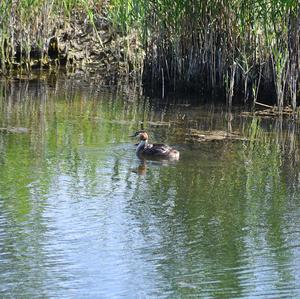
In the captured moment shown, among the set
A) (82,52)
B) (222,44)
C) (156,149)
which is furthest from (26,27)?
(156,149)

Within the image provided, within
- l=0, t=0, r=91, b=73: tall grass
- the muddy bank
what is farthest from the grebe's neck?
l=0, t=0, r=91, b=73: tall grass

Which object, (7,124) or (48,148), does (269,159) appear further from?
(7,124)

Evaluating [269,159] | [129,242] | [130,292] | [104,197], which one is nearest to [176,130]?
[269,159]

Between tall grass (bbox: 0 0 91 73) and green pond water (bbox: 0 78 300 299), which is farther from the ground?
tall grass (bbox: 0 0 91 73)

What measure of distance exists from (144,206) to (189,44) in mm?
6105

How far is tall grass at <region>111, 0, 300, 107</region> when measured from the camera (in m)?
13.4

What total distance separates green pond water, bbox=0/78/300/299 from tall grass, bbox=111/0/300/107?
2.64 ft

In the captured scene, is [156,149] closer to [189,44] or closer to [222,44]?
[222,44]

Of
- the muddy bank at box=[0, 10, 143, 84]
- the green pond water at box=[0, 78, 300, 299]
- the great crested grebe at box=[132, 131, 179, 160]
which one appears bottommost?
the green pond water at box=[0, 78, 300, 299]

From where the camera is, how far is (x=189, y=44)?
1459 centimetres

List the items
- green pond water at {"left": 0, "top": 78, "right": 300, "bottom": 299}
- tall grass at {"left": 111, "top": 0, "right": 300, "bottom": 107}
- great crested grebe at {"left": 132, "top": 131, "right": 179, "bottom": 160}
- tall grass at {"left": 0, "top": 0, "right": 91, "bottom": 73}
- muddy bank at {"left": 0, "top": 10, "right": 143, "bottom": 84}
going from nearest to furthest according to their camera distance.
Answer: green pond water at {"left": 0, "top": 78, "right": 300, "bottom": 299} → great crested grebe at {"left": 132, "top": 131, "right": 179, "bottom": 160} → tall grass at {"left": 111, "top": 0, "right": 300, "bottom": 107} → tall grass at {"left": 0, "top": 0, "right": 91, "bottom": 73} → muddy bank at {"left": 0, "top": 10, "right": 143, "bottom": 84}

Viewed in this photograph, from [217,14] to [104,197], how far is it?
19.1ft

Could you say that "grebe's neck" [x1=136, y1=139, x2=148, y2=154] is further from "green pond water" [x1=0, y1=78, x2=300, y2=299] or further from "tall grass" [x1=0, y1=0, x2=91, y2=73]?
"tall grass" [x1=0, y1=0, x2=91, y2=73]

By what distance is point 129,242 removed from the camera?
25.6 ft
